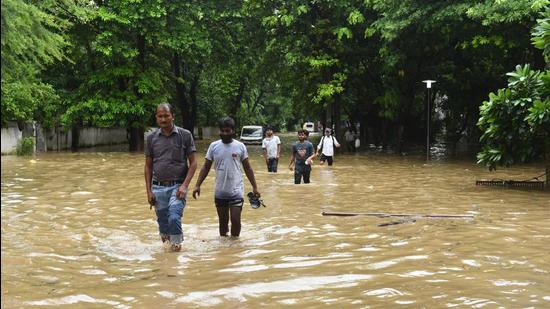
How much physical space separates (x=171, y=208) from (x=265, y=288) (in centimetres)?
196

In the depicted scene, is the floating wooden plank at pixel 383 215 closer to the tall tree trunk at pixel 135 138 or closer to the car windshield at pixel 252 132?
the tall tree trunk at pixel 135 138

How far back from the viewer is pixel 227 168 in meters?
8.00

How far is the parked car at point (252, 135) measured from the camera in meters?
47.3

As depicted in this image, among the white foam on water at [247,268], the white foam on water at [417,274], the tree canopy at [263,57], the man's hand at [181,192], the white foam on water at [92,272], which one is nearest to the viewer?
the white foam on water at [417,274]

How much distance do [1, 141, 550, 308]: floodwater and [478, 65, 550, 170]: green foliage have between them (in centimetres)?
115

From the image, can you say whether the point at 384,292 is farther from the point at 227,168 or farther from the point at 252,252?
the point at 227,168

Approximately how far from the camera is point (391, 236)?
335 inches

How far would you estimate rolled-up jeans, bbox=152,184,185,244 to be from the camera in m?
7.30

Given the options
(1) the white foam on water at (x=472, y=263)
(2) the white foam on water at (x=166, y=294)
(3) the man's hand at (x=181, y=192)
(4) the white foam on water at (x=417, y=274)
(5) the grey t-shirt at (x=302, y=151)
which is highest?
(5) the grey t-shirt at (x=302, y=151)

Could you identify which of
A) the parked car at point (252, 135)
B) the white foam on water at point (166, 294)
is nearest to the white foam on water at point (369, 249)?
the white foam on water at point (166, 294)

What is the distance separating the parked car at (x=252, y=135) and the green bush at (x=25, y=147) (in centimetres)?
2028

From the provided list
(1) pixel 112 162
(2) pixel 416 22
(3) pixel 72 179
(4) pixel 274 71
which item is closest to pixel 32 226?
(3) pixel 72 179

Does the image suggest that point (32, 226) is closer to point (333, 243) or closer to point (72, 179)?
point (333, 243)

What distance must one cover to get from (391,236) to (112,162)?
18.6 meters
